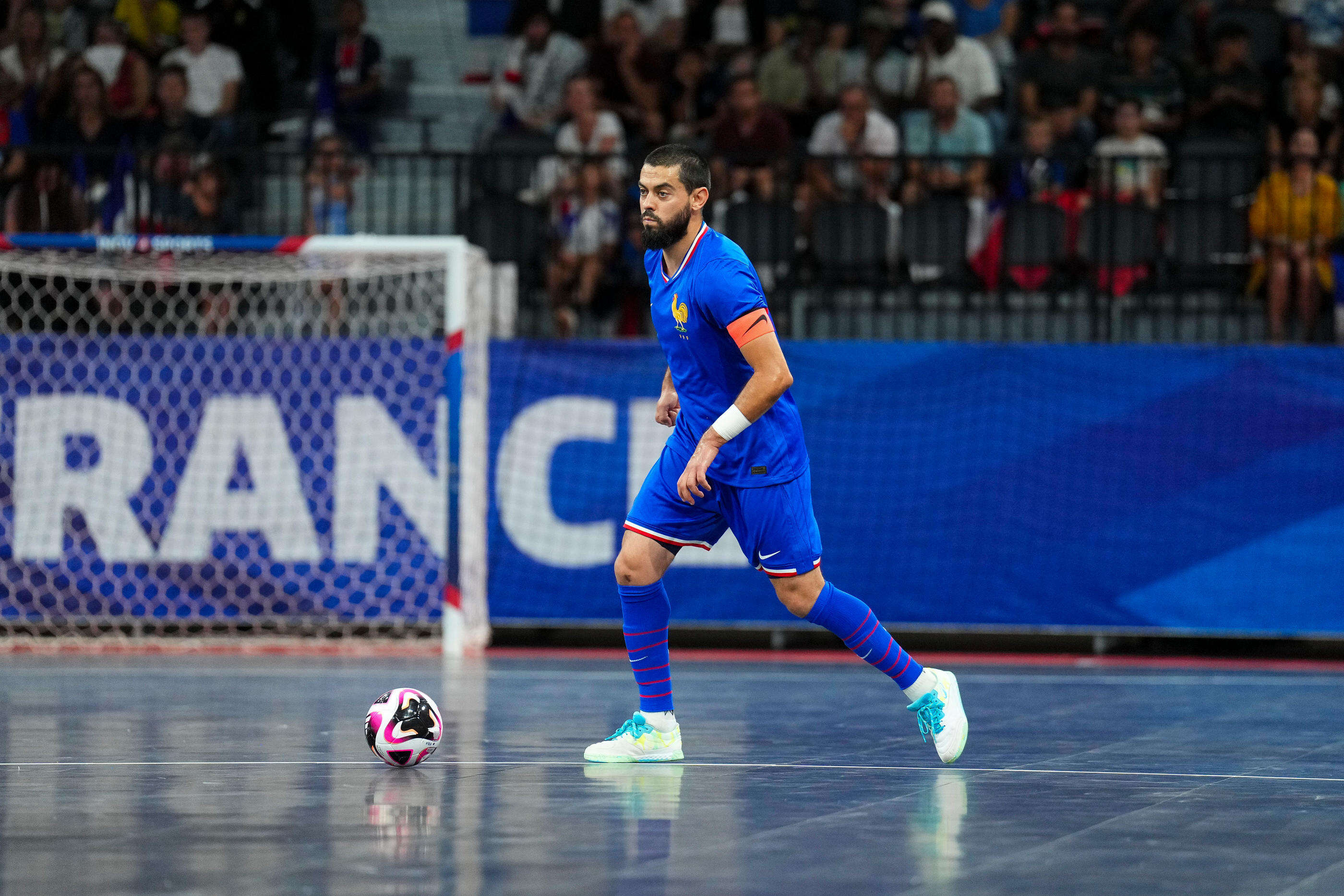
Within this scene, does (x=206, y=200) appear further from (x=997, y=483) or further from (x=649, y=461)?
(x=997, y=483)

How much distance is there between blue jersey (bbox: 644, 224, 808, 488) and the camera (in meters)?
7.26

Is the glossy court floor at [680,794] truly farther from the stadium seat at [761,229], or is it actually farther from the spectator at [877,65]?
the spectator at [877,65]

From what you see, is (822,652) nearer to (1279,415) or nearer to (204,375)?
(1279,415)

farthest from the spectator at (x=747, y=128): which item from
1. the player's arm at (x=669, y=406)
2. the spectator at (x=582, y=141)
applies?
the player's arm at (x=669, y=406)

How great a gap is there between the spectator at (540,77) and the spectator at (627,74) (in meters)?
0.38

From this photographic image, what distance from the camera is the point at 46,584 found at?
13.5m

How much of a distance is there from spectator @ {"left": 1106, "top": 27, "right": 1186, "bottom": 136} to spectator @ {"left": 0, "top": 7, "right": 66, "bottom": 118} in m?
9.47

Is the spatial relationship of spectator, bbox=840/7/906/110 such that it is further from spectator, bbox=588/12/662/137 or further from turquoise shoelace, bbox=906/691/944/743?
turquoise shoelace, bbox=906/691/944/743

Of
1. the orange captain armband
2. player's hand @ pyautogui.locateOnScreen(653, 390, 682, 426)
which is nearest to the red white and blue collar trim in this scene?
the orange captain armband

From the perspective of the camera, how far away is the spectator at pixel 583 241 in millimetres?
13992

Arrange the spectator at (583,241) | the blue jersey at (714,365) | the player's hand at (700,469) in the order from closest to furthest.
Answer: the player's hand at (700,469) → the blue jersey at (714,365) → the spectator at (583,241)

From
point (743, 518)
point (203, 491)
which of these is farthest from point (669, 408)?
point (203, 491)

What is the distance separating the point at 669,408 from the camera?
7680 millimetres

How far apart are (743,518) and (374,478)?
6614 mm
